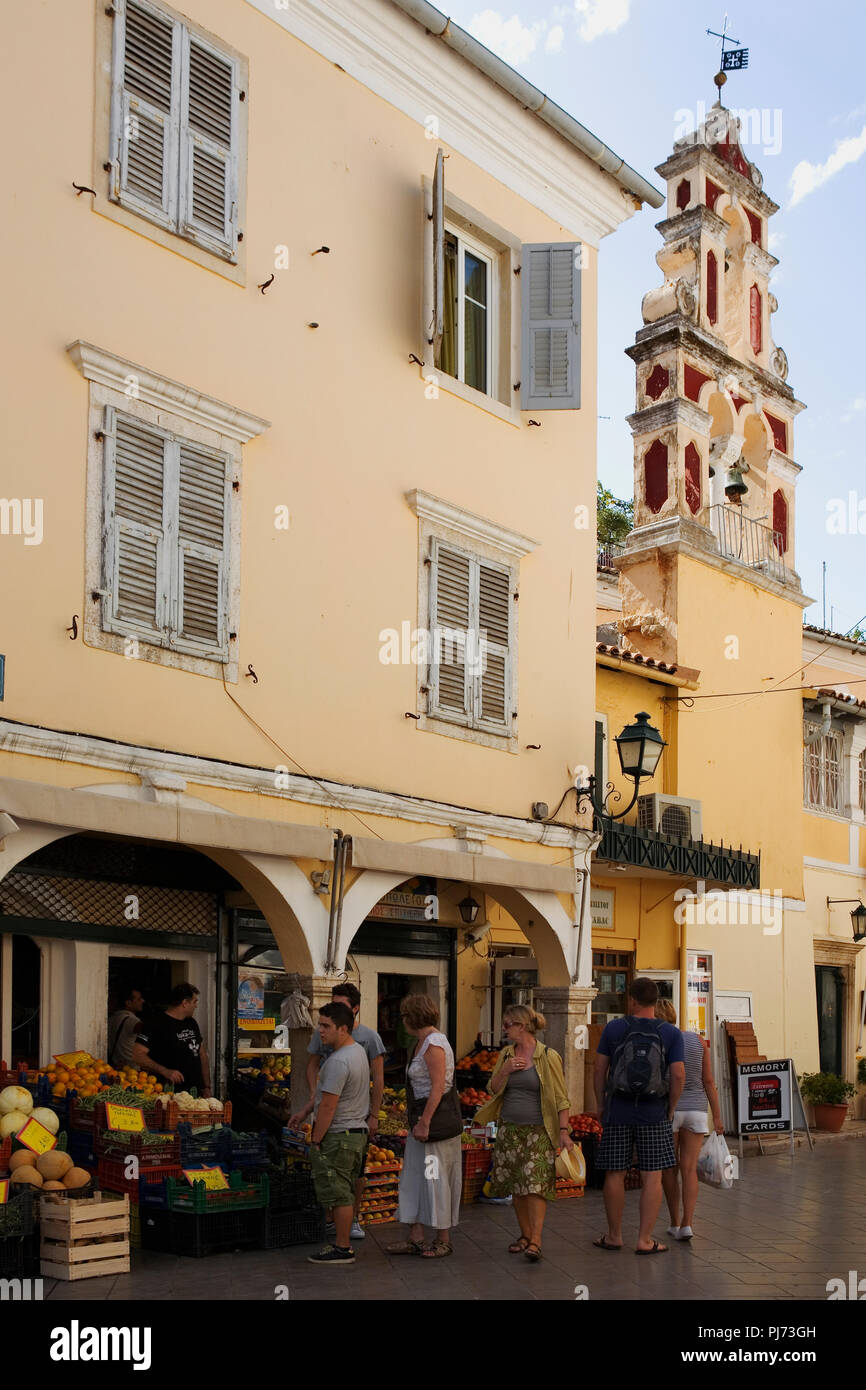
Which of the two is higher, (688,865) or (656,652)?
(656,652)

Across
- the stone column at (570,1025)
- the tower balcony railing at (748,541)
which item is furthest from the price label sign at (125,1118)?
the tower balcony railing at (748,541)

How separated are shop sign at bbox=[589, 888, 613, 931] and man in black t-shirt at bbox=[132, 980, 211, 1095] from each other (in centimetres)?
712

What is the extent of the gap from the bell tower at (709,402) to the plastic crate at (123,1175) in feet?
38.2

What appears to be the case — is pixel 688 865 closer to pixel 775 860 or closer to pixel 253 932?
pixel 775 860

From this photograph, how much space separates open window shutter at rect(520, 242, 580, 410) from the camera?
14617 mm

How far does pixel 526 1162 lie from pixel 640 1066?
99cm

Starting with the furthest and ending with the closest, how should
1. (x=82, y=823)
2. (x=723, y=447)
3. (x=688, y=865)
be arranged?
(x=723, y=447) → (x=688, y=865) → (x=82, y=823)

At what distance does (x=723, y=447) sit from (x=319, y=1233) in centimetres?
1480

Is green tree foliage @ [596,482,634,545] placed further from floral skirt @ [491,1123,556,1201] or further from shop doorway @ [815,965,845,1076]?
floral skirt @ [491,1123,556,1201]

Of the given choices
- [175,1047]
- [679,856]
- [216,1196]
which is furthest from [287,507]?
[679,856]

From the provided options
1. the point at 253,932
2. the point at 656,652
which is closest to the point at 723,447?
the point at 656,652

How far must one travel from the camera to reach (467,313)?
14602mm

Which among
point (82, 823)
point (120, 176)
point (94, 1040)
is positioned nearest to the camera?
point (82, 823)

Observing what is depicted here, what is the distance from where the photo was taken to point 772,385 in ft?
76.2
